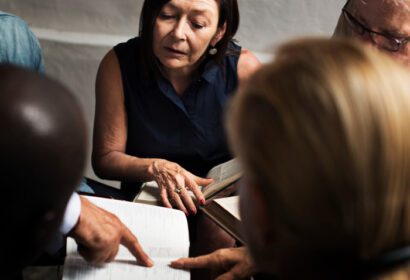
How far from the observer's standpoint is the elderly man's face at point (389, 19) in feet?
5.49

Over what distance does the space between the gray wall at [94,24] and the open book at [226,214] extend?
1482 millimetres

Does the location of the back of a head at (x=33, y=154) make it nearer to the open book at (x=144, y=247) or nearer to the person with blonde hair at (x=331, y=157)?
the person with blonde hair at (x=331, y=157)

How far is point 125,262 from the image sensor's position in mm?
1247

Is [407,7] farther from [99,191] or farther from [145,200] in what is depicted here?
[99,191]

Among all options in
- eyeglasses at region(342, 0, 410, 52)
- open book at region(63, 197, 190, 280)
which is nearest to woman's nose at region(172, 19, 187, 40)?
eyeglasses at region(342, 0, 410, 52)

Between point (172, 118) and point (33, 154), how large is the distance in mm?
1296

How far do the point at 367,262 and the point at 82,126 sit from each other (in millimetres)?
374

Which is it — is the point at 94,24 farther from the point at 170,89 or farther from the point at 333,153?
the point at 333,153

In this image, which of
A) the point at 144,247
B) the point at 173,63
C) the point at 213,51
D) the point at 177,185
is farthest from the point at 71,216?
the point at 213,51

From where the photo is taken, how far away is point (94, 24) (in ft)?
9.39

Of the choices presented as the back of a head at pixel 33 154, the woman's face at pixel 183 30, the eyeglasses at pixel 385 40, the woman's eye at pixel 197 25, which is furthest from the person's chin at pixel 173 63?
the back of a head at pixel 33 154

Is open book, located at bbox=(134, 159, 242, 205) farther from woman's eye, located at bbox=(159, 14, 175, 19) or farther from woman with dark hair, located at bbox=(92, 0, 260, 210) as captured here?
woman's eye, located at bbox=(159, 14, 175, 19)

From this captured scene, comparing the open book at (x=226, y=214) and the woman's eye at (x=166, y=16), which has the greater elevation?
the woman's eye at (x=166, y=16)

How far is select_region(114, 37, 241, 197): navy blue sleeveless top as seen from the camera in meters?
1.96
